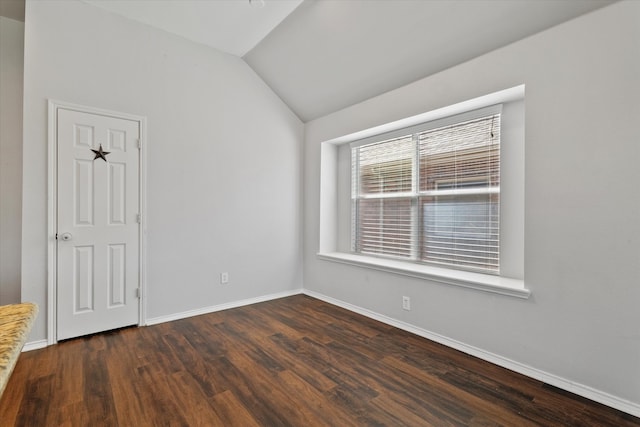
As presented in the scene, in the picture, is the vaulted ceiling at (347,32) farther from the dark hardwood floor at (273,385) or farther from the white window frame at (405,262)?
the dark hardwood floor at (273,385)

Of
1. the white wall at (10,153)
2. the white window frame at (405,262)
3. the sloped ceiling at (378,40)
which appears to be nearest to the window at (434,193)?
the white window frame at (405,262)

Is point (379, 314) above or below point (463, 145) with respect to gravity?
below

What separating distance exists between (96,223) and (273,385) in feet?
7.60

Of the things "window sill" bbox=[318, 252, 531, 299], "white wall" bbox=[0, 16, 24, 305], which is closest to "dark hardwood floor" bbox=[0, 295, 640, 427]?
"window sill" bbox=[318, 252, 531, 299]

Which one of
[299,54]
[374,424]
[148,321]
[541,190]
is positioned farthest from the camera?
[299,54]

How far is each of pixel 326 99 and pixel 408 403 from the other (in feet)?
11.0

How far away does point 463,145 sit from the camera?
3.02 metres

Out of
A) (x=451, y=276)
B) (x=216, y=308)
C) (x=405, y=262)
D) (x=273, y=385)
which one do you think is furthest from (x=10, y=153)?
(x=451, y=276)

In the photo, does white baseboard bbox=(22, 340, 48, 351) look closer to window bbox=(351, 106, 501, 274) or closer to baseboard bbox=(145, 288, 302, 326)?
baseboard bbox=(145, 288, 302, 326)

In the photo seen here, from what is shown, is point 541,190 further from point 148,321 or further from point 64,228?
point 64,228

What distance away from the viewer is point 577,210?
208cm

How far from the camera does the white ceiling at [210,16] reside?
289 cm

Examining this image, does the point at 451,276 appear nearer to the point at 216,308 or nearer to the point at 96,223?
the point at 216,308

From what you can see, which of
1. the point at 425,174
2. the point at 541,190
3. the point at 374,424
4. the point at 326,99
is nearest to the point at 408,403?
the point at 374,424
